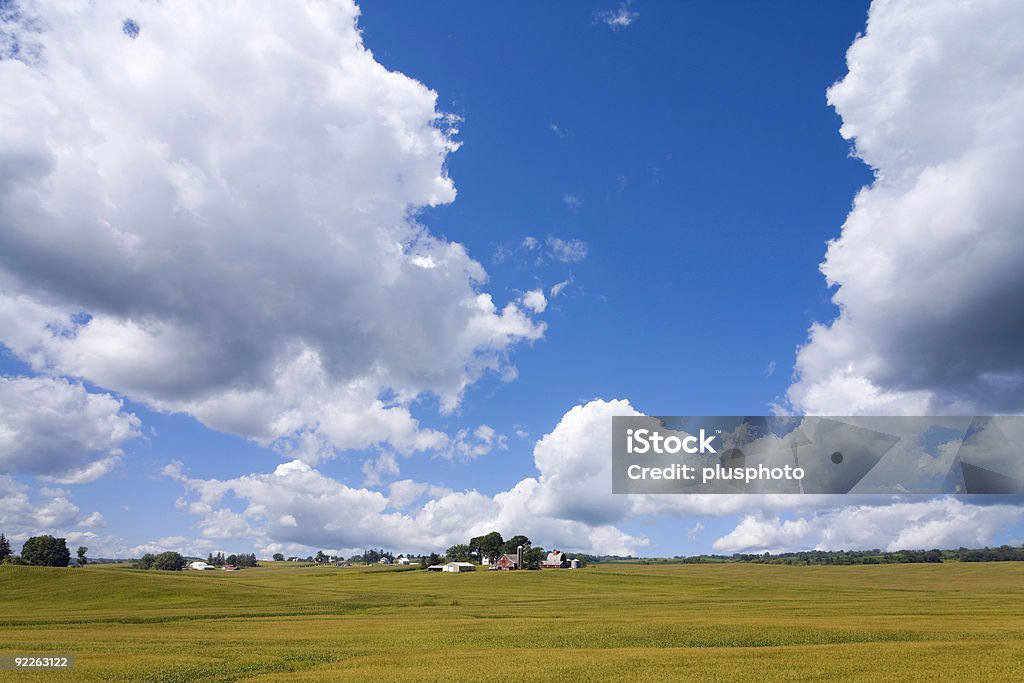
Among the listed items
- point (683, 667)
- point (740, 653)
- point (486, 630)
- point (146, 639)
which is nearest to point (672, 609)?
point (486, 630)

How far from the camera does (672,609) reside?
85812 millimetres

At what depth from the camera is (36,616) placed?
3201 inches

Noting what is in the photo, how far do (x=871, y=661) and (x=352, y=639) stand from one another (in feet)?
125

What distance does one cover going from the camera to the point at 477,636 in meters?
56.6

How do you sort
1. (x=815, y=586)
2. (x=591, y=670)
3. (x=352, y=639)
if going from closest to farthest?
(x=591, y=670) → (x=352, y=639) → (x=815, y=586)

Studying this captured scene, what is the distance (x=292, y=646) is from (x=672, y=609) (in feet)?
177

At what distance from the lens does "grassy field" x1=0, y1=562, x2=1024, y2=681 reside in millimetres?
37531

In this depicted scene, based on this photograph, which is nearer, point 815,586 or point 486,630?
point 486,630

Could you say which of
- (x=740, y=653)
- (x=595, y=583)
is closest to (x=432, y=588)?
(x=595, y=583)

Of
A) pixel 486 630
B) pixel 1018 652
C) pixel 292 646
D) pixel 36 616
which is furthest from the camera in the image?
pixel 36 616

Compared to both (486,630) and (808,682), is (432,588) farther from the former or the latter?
(808,682)

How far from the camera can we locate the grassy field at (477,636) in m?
37.5

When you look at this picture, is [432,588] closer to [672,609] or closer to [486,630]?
[672,609]

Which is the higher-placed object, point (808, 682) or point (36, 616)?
point (808, 682)
